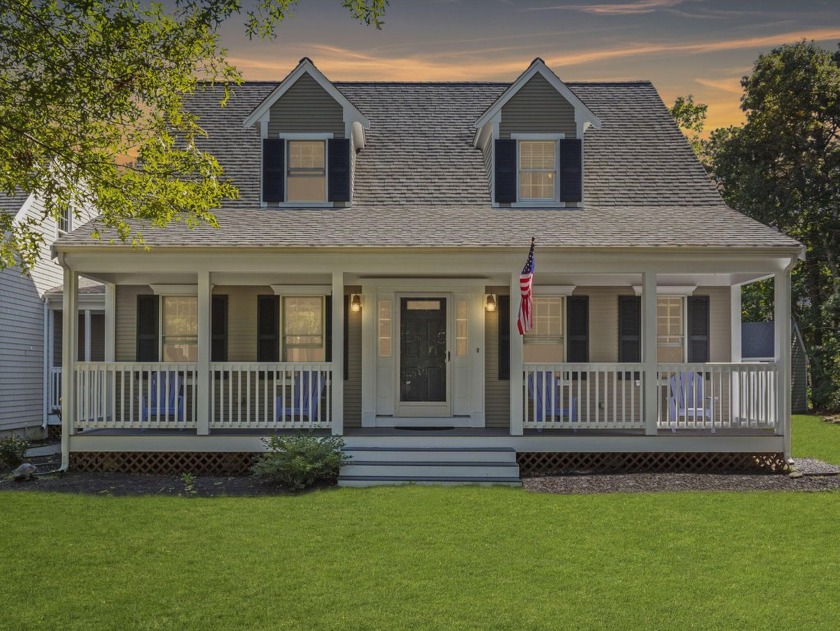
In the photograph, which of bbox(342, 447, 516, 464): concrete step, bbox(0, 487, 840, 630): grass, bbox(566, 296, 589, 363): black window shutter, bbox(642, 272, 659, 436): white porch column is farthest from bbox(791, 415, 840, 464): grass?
bbox(342, 447, 516, 464): concrete step

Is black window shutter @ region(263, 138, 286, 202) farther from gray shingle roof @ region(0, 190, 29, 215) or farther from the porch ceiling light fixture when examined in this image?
gray shingle roof @ region(0, 190, 29, 215)

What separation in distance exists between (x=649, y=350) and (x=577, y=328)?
239 cm

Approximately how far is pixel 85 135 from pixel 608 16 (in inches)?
352

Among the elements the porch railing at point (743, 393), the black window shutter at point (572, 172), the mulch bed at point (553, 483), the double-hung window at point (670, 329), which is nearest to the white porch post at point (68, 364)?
the mulch bed at point (553, 483)

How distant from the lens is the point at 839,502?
977 cm

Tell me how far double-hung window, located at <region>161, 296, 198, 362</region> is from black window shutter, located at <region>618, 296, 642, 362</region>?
780 centimetres

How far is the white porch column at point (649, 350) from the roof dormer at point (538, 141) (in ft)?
9.37

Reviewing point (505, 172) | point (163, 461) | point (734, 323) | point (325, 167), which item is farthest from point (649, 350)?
point (163, 461)

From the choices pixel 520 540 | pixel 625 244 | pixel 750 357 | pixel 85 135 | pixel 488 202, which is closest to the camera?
pixel 520 540

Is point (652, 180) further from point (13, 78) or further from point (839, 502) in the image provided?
point (13, 78)

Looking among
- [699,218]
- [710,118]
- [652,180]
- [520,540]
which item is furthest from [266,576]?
[710,118]

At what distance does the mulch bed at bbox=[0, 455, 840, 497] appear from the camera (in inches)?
415

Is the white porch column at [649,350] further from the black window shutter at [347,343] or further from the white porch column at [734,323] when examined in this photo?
the black window shutter at [347,343]

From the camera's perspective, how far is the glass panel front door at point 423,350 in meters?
13.9
